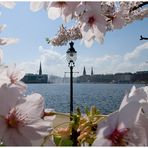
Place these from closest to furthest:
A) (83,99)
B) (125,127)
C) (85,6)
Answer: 1. (125,127)
2. (85,6)
3. (83,99)

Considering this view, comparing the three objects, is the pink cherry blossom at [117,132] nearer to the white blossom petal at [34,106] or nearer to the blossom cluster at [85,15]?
the white blossom petal at [34,106]

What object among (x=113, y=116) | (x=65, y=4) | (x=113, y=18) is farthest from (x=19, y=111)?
(x=113, y=18)

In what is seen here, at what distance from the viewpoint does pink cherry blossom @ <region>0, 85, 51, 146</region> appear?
1.63 feet

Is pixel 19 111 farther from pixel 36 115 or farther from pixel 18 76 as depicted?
pixel 18 76

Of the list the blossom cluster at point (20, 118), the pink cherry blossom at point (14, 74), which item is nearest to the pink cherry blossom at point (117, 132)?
the blossom cluster at point (20, 118)

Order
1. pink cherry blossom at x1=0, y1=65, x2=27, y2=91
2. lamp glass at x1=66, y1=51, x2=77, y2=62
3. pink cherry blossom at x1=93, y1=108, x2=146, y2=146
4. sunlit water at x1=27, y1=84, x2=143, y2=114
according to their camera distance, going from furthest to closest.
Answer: lamp glass at x1=66, y1=51, x2=77, y2=62
sunlit water at x1=27, y1=84, x2=143, y2=114
pink cherry blossom at x1=0, y1=65, x2=27, y2=91
pink cherry blossom at x1=93, y1=108, x2=146, y2=146

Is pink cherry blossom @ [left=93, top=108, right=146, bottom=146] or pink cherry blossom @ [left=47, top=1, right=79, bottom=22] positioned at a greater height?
pink cherry blossom @ [left=47, top=1, right=79, bottom=22]

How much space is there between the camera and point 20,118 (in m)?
0.52

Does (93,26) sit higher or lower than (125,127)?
higher

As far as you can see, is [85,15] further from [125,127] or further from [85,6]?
[125,127]

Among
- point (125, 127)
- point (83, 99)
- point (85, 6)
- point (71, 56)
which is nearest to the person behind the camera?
point (125, 127)

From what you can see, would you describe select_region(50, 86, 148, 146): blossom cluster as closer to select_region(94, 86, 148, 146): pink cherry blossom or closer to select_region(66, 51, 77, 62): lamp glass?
select_region(94, 86, 148, 146): pink cherry blossom

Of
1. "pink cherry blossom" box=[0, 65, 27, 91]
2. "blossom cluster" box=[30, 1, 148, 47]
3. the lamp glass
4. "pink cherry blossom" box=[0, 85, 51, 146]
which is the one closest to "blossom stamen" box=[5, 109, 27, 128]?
"pink cherry blossom" box=[0, 85, 51, 146]

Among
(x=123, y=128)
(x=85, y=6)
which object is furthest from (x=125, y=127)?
(x=85, y=6)
